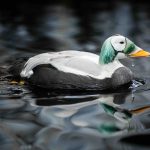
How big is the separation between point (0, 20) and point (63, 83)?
6.26 m

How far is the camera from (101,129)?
474 cm

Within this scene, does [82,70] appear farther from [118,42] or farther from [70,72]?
[118,42]

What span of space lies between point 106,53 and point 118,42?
0.20 m

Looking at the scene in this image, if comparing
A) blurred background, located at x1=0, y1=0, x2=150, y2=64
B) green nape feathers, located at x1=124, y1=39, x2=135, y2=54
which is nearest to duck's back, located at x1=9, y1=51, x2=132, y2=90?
green nape feathers, located at x1=124, y1=39, x2=135, y2=54

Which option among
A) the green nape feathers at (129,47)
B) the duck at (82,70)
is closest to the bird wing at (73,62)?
the duck at (82,70)

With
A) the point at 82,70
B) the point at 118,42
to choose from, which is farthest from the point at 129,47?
the point at 82,70

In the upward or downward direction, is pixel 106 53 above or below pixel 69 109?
above

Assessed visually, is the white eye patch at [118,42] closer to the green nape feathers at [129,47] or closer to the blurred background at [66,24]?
the green nape feathers at [129,47]

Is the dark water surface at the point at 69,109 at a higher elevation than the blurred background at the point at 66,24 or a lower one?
higher

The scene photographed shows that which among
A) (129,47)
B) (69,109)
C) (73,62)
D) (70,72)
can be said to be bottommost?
(69,109)

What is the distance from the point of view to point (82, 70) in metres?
6.08

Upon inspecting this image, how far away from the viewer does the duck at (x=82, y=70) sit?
609 cm

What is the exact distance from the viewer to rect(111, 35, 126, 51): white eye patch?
6.32 meters

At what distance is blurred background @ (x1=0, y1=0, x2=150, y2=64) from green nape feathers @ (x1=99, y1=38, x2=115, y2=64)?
1700mm
